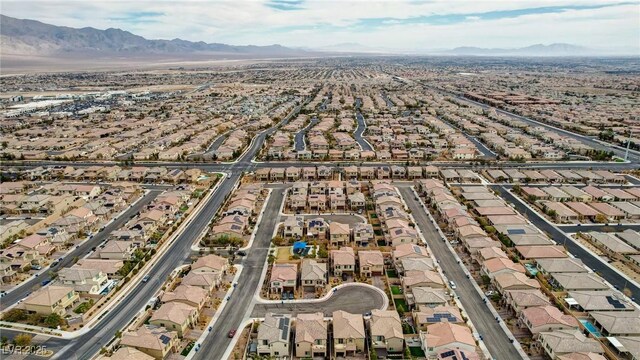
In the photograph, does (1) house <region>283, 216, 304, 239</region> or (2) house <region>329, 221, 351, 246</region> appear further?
(1) house <region>283, 216, 304, 239</region>

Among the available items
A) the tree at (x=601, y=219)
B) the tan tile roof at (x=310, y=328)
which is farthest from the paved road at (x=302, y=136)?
the tan tile roof at (x=310, y=328)

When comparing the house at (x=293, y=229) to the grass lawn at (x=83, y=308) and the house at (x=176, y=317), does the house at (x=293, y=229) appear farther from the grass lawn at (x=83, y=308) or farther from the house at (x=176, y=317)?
the grass lawn at (x=83, y=308)

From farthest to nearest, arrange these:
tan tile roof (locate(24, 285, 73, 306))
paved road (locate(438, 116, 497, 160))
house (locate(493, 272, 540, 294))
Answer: paved road (locate(438, 116, 497, 160)) → house (locate(493, 272, 540, 294)) → tan tile roof (locate(24, 285, 73, 306))

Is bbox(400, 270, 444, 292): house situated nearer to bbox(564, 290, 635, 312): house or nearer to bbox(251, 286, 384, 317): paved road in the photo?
bbox(251, 286, 384, 317): paved road

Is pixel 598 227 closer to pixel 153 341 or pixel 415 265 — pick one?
pixel 415 265

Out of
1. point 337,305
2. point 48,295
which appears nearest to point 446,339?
point 337,305

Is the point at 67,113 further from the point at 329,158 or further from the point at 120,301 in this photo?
the point at 120,301

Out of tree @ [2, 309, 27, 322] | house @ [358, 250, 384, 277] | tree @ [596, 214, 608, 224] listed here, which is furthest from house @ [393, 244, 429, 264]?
tree @ [2, 309, 27, 322]
